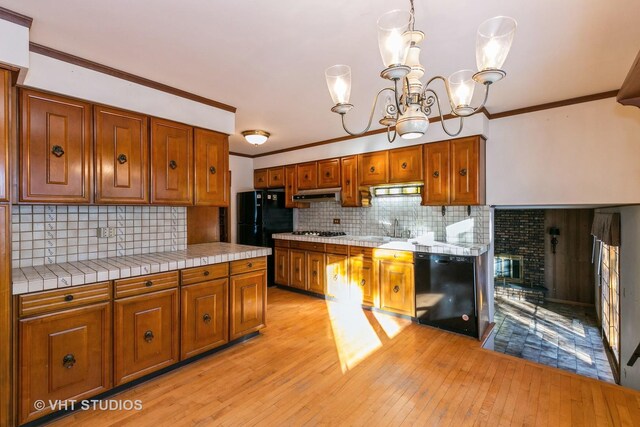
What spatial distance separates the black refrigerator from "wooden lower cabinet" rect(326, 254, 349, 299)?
4.41 feet

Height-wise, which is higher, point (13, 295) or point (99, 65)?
point (99, 65)

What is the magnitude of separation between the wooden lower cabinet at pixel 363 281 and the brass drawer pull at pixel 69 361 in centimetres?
307

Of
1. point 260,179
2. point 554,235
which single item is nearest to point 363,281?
point 260,179

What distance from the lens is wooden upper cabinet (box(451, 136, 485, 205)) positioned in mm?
3332

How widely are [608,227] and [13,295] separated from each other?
5622 mm

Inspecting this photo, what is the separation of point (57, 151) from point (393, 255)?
341 centimetres

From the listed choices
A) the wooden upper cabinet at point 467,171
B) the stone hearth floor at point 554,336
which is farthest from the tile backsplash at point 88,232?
the stone hearth floor at point 554,336

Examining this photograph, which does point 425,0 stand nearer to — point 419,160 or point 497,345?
point 419,160

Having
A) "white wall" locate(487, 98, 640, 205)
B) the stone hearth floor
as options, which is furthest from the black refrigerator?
the stone hearth floor

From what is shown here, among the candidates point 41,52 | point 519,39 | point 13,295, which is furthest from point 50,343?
point 519,39

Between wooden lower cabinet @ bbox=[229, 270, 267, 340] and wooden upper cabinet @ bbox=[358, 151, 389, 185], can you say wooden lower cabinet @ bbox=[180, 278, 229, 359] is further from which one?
wooden upper cabinet @ bbox=[358, 151, 389, 185]

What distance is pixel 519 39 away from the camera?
1.92m

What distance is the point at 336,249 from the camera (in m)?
4.32

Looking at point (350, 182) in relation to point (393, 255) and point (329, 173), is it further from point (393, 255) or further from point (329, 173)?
point (393, 255)
